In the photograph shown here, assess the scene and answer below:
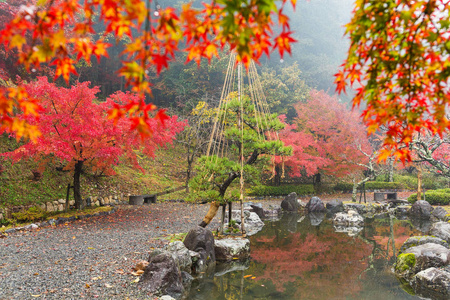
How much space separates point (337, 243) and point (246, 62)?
24.5ft

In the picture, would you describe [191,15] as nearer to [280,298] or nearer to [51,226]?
[280,298]

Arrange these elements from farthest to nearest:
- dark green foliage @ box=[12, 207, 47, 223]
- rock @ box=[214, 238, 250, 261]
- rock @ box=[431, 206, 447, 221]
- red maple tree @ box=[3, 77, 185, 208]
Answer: rock @ box=[431, 206, 447, 221]
dark green foliage @ box=[12, 207, 47, 223]
red maple tree @ box=[3, 77, 185, 208]
rock @ box=[214, 238, 250, 261]

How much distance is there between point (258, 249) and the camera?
6.64 metres

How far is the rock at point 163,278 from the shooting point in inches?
146

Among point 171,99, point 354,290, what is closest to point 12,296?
point 354,290

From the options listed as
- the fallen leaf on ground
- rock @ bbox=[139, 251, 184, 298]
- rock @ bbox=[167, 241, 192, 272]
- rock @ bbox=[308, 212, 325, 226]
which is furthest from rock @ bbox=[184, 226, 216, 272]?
rock @ bbox=[308, 212, 325, 226]

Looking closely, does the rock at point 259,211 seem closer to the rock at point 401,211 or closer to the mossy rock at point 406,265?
the mossy rock at point 406,265

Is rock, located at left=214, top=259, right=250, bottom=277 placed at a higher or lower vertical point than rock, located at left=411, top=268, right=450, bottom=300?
lower

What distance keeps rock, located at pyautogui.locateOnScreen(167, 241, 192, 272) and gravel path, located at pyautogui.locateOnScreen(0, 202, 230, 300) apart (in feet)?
1.98

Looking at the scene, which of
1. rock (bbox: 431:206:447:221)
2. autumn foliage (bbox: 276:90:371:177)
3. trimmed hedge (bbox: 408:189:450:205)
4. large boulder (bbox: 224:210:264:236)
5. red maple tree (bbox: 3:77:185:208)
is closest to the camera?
Result: red maple tree (bbox: 3:77:185:208)

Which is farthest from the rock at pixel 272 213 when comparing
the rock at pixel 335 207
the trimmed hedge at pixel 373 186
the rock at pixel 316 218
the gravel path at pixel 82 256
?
the trimmed hedge at pixel 373 186

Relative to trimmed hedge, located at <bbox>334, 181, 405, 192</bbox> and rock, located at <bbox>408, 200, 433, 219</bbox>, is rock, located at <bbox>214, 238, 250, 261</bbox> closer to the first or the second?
rock, located at <bbox>408, 200, 433, 219</bbox>

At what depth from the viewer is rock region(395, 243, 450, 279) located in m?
4.99

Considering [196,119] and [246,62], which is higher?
[196,119]
